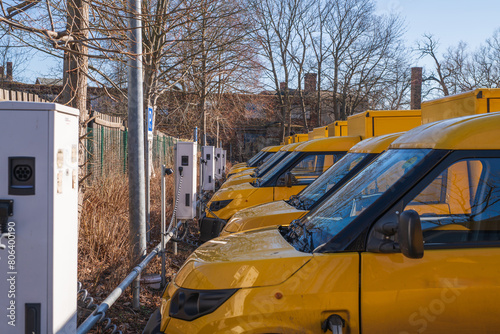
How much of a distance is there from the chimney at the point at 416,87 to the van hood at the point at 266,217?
36.3 metres

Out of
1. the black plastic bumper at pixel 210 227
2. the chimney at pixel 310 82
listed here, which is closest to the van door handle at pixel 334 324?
the black plastic bumper at pixel 210 227

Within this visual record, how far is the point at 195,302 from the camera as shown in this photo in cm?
322

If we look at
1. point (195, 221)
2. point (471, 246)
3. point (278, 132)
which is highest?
point (278, 132)

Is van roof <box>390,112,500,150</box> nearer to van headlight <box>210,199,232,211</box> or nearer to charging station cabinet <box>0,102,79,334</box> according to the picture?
charging station cabinet <box>0,102,79,334</box>

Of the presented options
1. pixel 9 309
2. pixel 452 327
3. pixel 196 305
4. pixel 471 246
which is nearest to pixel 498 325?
pixel 452 327

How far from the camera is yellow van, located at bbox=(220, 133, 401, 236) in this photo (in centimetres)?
559

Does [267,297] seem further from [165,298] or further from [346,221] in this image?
[165,298]

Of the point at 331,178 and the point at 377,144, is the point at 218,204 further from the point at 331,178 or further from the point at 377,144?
the point at 377,144

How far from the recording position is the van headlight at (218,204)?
29.1ft

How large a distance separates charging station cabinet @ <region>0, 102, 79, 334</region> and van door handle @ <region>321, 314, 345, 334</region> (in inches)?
61.7

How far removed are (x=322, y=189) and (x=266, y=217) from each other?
745 millimetres

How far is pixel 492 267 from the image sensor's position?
9.62 ft

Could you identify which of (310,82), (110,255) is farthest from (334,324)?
(310,82)

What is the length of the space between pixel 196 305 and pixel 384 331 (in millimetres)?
1167
